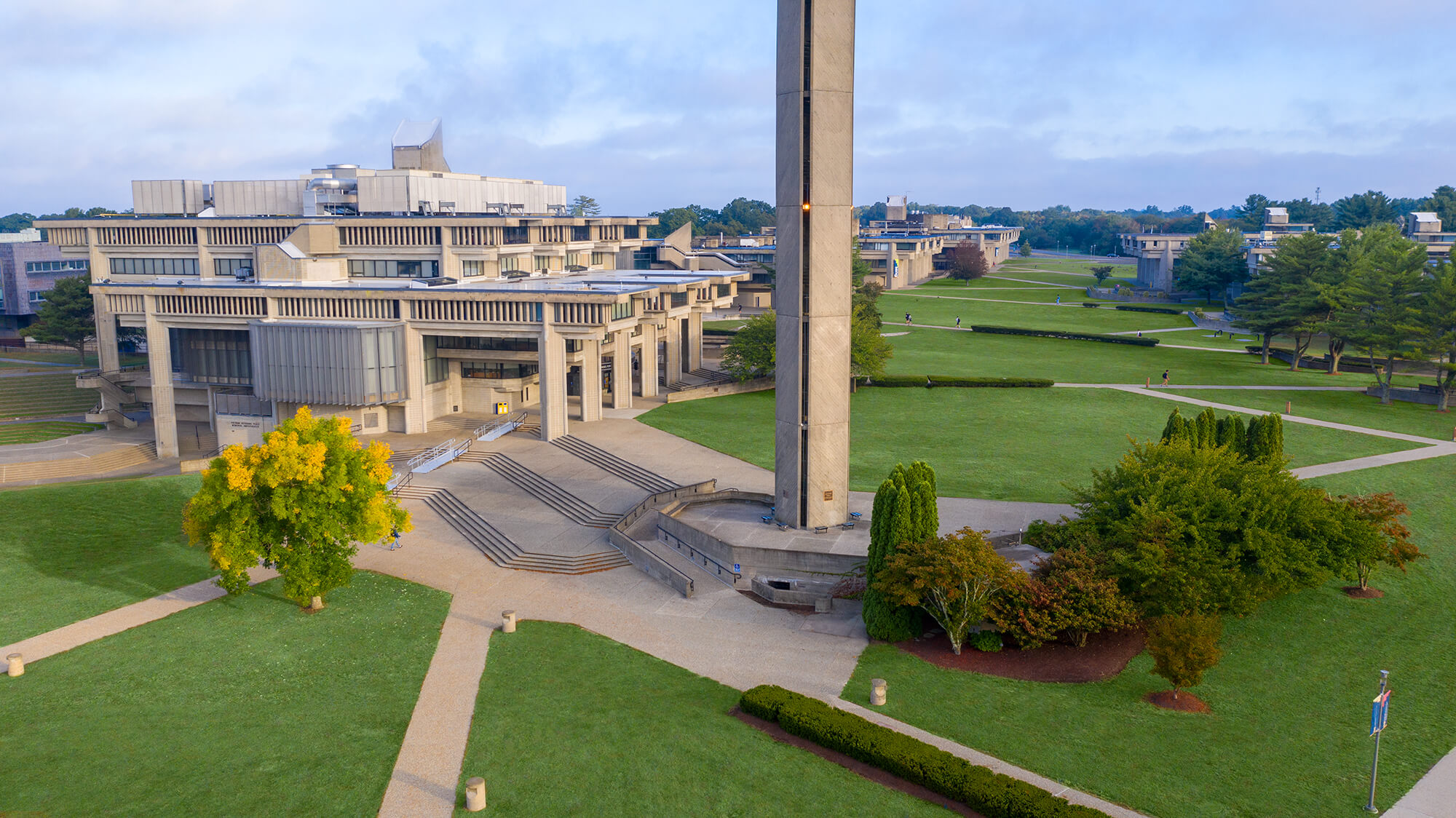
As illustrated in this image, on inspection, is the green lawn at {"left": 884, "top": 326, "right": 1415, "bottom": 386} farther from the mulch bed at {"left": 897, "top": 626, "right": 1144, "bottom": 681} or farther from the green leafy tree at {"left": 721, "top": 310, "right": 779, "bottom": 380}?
the mulch bed at {"left": 897, "top": 626, "right": 1144, "bottom": 681}

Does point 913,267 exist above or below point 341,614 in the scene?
above

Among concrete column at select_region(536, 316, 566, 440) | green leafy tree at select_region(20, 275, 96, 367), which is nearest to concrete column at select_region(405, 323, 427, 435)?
concrete column at select_region(536, 316, 566, 440)

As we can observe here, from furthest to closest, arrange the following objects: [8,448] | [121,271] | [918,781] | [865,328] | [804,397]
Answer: [121,271]
[865,328]
[8,448]
[804,397]
[918,781]

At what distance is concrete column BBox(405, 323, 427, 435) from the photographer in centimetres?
6719

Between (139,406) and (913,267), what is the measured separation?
4912 inches

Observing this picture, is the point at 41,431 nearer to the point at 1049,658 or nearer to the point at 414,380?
the point at 414,380

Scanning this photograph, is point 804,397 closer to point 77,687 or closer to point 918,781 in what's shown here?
point 918,781

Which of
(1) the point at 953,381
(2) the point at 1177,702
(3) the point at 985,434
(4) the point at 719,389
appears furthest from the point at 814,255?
(1) the point at 953,381

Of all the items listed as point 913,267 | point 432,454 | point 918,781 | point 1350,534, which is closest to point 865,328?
point 432,454

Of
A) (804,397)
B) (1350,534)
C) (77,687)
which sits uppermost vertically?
(804,397)

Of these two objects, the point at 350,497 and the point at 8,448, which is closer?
the point at 350,497

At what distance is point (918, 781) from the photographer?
2464 cm

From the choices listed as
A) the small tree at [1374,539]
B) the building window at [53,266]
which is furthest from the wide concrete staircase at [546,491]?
the building window at [53,266]

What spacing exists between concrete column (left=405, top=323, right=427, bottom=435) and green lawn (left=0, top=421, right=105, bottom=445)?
29923 mm
